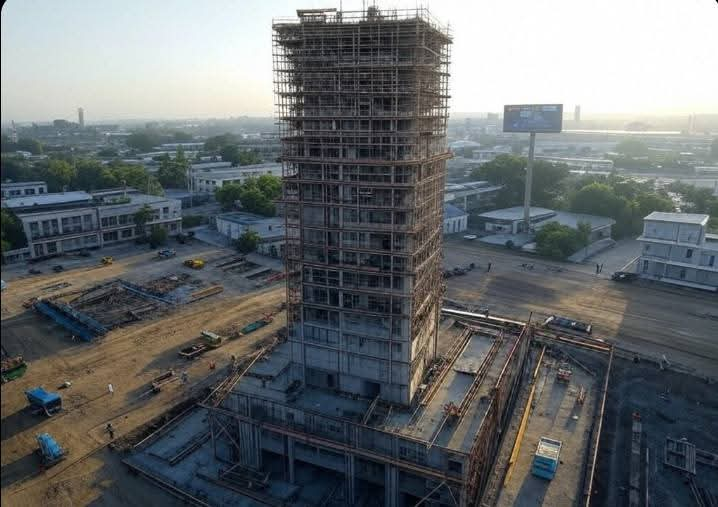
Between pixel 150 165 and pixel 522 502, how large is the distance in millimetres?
128791

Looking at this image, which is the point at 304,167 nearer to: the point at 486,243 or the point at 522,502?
the point at 522,502

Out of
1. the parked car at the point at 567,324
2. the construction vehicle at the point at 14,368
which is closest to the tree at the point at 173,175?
the construction vehicle at the point at 14,368

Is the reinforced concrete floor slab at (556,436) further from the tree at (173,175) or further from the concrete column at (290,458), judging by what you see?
the tree at (173,175)

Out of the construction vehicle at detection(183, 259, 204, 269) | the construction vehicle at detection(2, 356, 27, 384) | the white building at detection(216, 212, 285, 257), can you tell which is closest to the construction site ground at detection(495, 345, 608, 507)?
the construction vehicle at detection(2, 356, 27, 384)

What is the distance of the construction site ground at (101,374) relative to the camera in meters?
26.5

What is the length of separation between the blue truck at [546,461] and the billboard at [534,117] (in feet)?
197

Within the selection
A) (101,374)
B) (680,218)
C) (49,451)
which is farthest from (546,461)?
(680,218)

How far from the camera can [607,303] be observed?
5241 centimetres

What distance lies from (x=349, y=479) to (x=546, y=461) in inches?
399

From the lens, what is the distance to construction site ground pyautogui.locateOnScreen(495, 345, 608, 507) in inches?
1011

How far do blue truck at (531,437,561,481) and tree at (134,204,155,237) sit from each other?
6090 centimetres

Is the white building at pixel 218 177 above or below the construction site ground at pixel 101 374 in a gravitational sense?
above

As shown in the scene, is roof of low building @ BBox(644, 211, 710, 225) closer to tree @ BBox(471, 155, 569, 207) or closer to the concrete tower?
tree @ BBox(471, 155, 569, 207)

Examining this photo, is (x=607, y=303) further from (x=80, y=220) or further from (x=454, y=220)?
(x=80, y=220)
